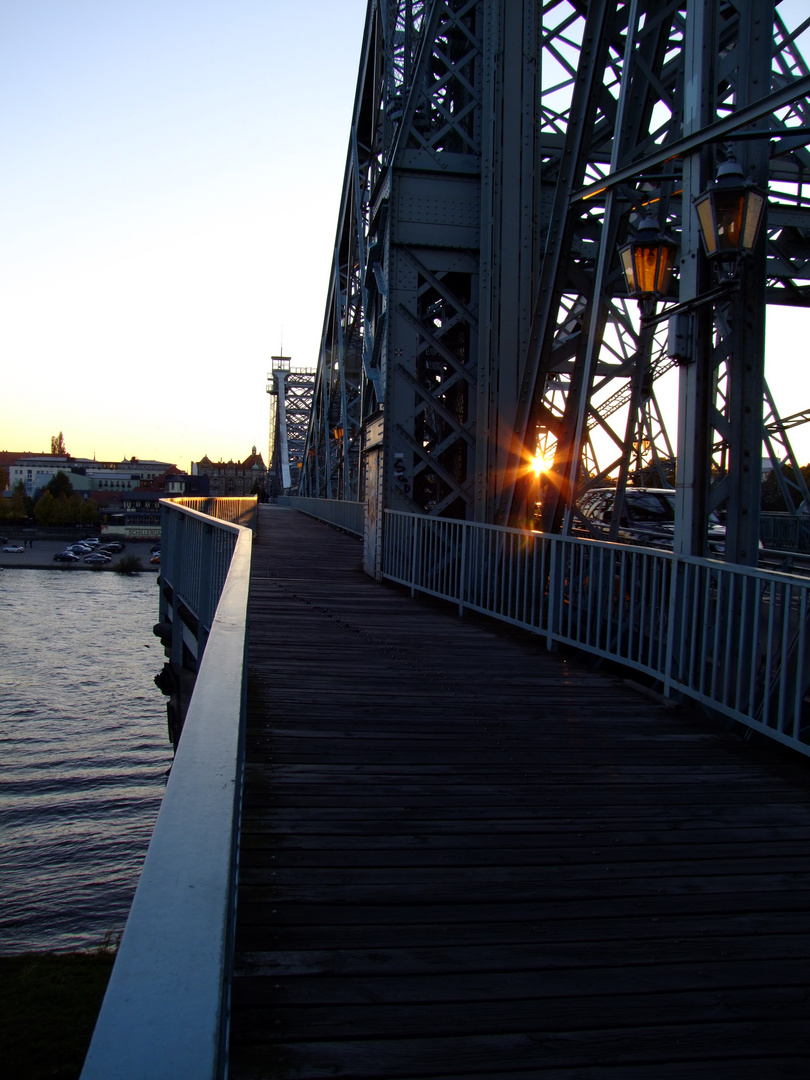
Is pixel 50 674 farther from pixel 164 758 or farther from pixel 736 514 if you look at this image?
pixel 736 514

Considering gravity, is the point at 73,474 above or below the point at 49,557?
above

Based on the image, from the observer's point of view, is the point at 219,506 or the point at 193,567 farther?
the point at 219,506

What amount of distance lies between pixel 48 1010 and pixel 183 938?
8866 millimetres

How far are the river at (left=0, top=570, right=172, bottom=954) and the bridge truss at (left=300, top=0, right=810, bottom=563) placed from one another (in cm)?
539

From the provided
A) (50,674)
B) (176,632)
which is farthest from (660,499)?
(50,674)

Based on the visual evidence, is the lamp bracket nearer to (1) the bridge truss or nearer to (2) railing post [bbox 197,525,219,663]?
(1) the bridge truss

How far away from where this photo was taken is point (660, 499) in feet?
44.9

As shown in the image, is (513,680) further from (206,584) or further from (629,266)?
(629,266)

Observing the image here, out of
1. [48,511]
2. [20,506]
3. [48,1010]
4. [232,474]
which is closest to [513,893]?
[48,1010]

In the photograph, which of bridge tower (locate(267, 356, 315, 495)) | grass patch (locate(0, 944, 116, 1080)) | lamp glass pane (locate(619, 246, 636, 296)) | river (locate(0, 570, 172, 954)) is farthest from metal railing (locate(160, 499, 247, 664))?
bridge tower (locate(267, 356, 315, 495))

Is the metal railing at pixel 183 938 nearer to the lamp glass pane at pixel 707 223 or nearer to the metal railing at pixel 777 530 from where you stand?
the lamp glass pane at pixel 707 223

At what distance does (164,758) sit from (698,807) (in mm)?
18522

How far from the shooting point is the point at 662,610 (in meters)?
5.44

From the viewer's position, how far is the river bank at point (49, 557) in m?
63.0
